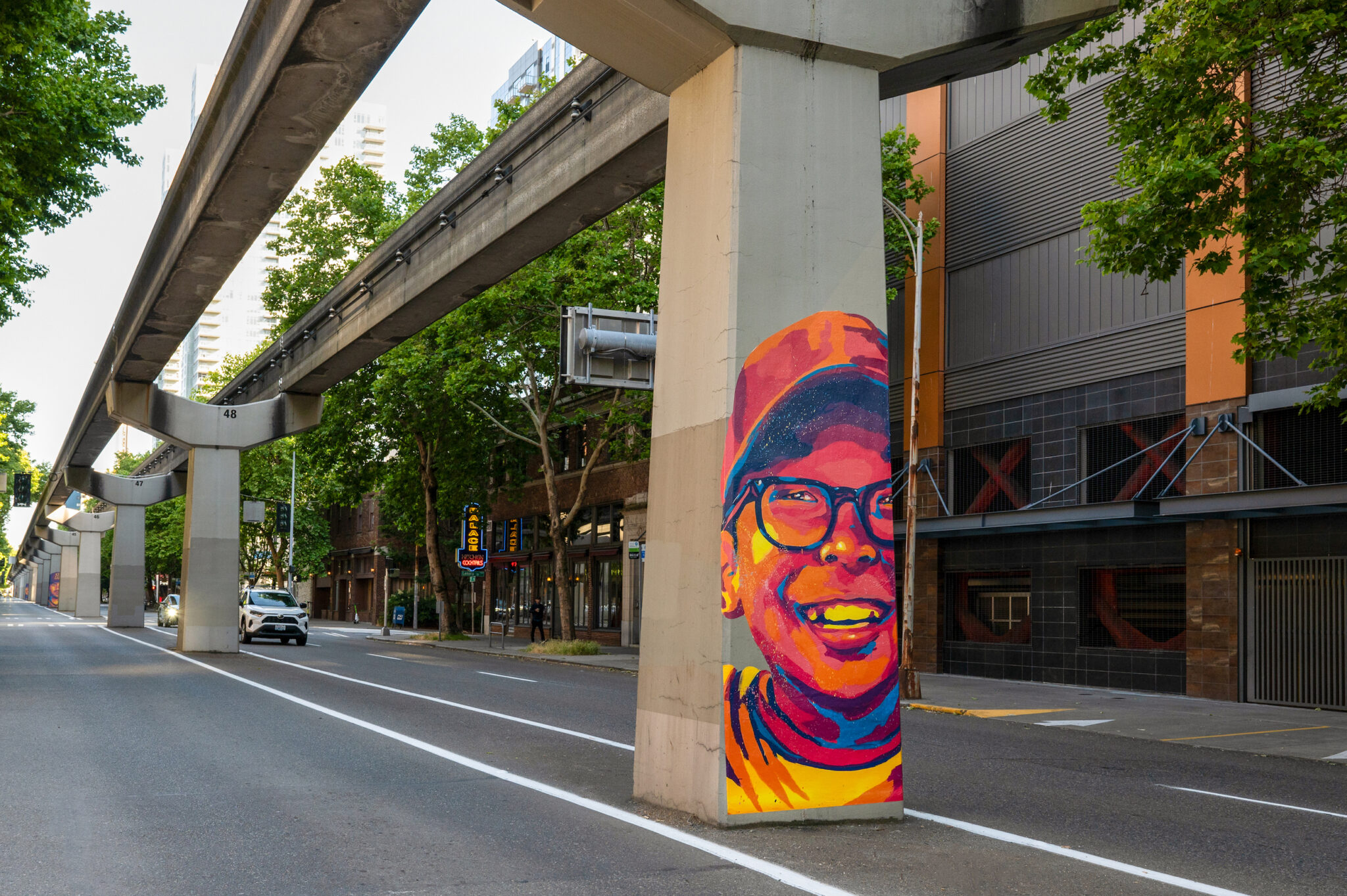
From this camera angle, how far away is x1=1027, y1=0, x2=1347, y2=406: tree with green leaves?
1258 cm

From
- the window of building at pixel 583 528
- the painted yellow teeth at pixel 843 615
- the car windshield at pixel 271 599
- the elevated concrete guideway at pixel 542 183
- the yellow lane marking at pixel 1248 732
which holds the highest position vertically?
the elevated concrete guideway at pixel 542 183

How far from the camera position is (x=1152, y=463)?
21734 millimetres

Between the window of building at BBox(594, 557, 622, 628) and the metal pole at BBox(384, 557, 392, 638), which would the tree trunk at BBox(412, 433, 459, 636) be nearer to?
the window of building at BBox(594, 557, 622, 628)

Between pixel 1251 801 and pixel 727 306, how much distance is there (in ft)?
19.2

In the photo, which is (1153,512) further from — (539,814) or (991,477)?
(539,814)

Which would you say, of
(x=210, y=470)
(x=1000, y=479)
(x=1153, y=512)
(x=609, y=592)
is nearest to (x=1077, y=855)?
(x=1153, y=512)

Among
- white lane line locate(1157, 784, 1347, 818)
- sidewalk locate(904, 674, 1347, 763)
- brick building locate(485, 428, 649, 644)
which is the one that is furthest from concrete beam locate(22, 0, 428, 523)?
brick building locate(485, 428, 649, 644)

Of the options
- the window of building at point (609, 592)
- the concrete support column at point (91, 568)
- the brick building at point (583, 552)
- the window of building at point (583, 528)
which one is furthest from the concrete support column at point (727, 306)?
the concrete support column at point (91, 568)

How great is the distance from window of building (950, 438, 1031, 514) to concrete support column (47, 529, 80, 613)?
239ft

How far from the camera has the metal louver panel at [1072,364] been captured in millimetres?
21734

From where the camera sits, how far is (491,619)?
4966 centimetres

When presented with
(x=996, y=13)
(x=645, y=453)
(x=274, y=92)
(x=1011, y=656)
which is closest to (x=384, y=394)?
(x=645, y=453)

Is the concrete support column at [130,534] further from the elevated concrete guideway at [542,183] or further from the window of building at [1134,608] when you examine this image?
the window of building at [1134,608]

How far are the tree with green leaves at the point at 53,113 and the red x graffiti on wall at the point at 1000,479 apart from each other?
1816 cm
